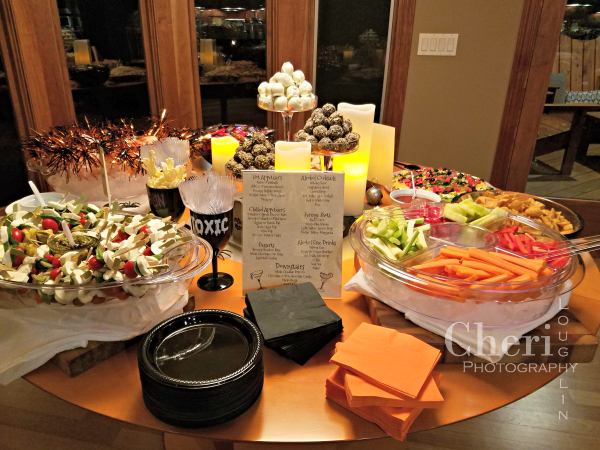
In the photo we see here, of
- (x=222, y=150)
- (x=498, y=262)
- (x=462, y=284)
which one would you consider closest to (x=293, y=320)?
(x=462, y=284)

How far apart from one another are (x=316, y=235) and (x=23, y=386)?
1.70 m

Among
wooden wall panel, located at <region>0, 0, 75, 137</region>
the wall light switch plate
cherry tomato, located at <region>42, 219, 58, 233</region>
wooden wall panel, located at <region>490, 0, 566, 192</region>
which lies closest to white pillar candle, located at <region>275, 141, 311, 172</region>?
cherry tomato, located at <region>42, 219, 58, 233</region>

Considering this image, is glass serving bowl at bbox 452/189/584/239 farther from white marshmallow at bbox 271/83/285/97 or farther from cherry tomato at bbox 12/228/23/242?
cherry tomato at bbox 12/228/23/242

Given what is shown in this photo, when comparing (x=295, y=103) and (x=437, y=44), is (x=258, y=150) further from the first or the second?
(x=437, y=44)

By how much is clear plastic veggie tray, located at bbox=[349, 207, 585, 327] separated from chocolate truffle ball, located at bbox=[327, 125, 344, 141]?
14.6 inches

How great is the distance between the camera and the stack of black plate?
2.44ft

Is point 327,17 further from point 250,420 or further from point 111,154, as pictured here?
point 250,420

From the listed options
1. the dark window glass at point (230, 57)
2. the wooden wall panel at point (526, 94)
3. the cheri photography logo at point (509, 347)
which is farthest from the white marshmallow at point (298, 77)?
the wooden wall panel at point (526, 94)

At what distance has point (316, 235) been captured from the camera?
3.68ft

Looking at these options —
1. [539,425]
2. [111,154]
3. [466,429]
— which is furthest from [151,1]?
[539,425]

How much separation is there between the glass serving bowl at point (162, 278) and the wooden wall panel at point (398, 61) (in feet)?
7.47

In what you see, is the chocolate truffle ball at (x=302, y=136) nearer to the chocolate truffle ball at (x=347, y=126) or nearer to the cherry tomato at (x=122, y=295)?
the chocolate truffle ball at (x=347, y=126)

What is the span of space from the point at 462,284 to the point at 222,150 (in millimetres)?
976

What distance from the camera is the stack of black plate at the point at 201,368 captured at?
2.44 feet
